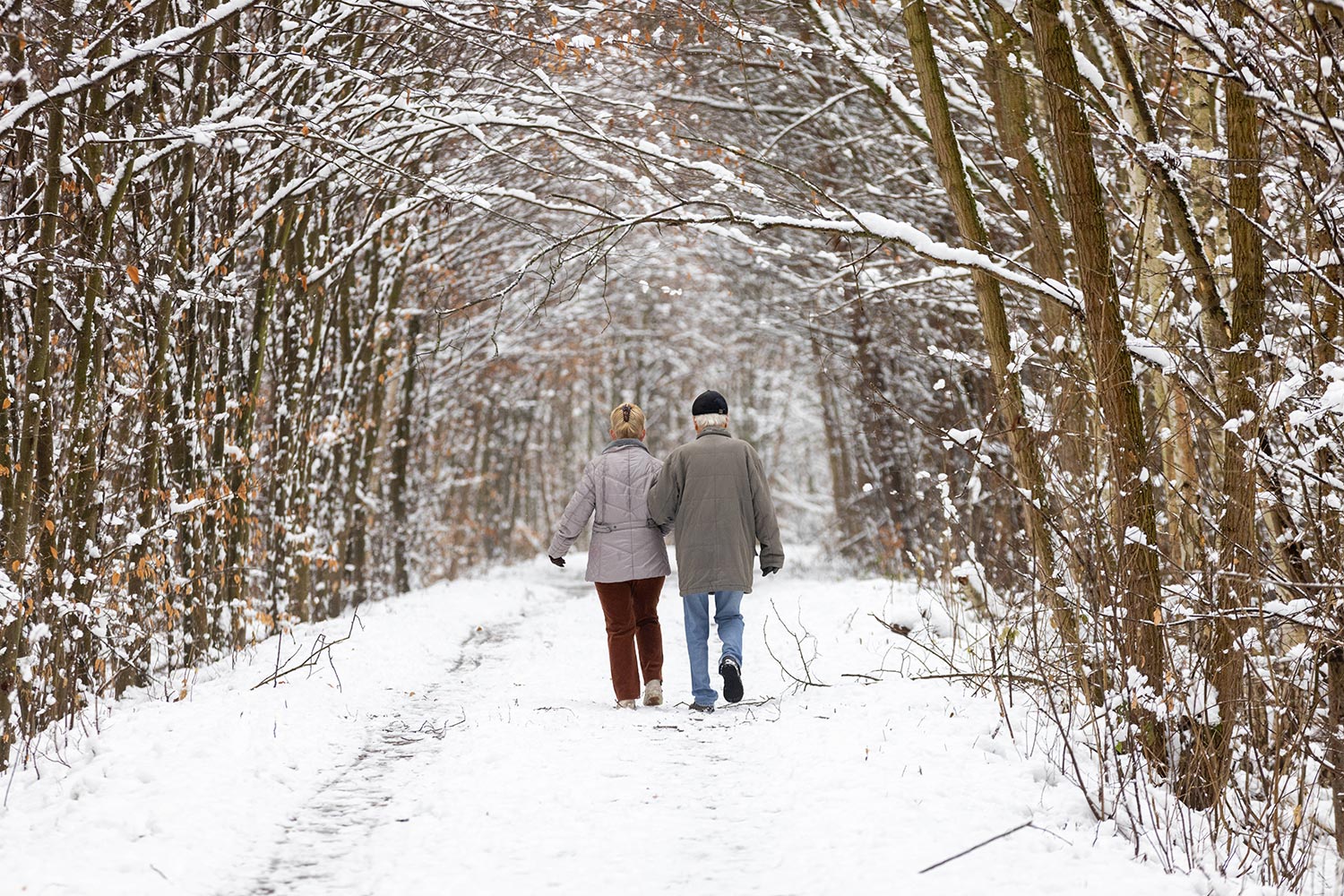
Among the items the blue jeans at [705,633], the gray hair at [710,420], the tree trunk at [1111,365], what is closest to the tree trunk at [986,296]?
the tree trunk at [1111,365]

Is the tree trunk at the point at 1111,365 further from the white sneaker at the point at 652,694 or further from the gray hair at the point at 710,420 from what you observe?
the white sneaker at the point at 652,694

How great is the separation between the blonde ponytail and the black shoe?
1610 mm

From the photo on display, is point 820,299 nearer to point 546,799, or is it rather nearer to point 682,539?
point 682,539

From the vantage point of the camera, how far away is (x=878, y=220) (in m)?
5.53

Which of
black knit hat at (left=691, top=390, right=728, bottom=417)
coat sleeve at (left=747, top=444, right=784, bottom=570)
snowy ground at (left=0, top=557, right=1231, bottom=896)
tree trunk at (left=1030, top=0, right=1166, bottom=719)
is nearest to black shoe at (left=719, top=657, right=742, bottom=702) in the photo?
snowy ground at (left=0, top=557, right=1231, bottom=896)

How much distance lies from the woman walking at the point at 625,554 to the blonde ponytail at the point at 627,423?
6cm

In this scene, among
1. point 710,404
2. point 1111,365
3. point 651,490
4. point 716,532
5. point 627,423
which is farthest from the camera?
point 627,423

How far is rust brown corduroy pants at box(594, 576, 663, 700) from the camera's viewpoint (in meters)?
7.11

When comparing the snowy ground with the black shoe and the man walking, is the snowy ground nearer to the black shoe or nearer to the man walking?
the black shoe

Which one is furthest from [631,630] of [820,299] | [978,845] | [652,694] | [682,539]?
[820,299]

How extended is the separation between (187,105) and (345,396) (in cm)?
509

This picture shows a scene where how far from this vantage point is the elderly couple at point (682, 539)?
700cm

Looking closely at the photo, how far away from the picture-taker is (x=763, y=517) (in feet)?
23.3

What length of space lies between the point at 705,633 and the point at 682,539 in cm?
60
